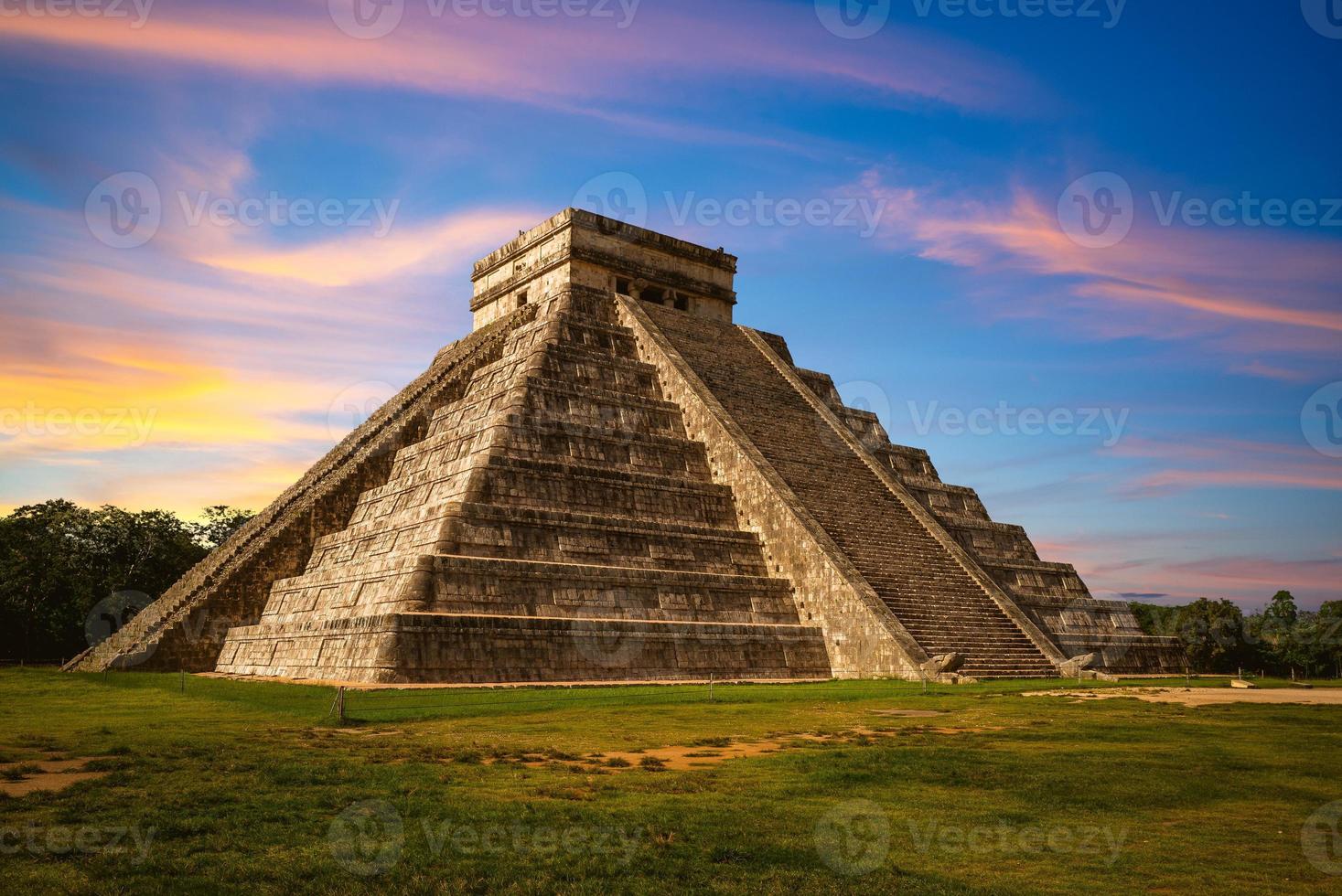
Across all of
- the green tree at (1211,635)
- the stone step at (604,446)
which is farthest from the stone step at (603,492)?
the green tree at (1211,635)

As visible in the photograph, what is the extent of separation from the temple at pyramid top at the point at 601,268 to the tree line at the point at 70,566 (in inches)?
637

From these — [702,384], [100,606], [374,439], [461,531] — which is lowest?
[100,606]

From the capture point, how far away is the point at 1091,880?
6418mm

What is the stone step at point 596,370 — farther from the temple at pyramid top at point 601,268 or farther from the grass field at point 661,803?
the grass field at point 661,803

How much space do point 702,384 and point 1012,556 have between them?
11.8m

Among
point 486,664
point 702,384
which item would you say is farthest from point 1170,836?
point 702,384

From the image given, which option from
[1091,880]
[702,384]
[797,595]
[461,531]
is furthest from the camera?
[702,384]

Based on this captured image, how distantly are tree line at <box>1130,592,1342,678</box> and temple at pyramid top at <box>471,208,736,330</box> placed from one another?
2257 centimetres

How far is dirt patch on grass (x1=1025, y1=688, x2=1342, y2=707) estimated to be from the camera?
59.4 feet

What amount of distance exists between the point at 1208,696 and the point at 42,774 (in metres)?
19.6

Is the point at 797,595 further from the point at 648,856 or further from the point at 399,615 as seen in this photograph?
the point at 648,856

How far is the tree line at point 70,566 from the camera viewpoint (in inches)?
1499

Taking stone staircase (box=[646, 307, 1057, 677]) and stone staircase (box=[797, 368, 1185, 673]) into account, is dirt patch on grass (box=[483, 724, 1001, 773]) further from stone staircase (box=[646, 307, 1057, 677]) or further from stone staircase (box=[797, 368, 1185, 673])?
stone staircase (box=[797, 368, 1185, 673])

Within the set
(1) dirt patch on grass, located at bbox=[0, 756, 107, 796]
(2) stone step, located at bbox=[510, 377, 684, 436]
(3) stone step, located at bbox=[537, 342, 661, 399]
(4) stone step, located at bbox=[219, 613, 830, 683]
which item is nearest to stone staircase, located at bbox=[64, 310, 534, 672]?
(4) stone step, located at bbox=[219, 613, 830, 683]
